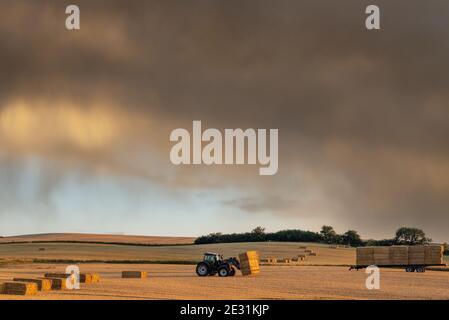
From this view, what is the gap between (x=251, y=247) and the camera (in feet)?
373

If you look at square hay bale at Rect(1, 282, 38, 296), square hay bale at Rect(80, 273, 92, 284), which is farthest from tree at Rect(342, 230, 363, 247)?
square hay bale at Rect(1, 282, 38, 296)

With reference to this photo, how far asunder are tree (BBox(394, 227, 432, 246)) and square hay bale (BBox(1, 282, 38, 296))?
117985 millimetres

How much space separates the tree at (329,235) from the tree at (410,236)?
42.2 feet

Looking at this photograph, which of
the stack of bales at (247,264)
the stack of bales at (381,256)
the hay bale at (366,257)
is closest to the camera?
the stack of bales at (247,264)

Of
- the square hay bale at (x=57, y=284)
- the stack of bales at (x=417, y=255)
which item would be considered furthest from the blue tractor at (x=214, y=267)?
the stack of bales at (x=417, y=255)

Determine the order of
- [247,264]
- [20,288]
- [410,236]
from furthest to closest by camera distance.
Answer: [410,236] → [247,264] → [20,288]

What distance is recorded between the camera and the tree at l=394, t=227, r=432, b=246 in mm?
136750

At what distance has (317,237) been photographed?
140m

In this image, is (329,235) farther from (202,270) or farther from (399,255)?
(202,270)

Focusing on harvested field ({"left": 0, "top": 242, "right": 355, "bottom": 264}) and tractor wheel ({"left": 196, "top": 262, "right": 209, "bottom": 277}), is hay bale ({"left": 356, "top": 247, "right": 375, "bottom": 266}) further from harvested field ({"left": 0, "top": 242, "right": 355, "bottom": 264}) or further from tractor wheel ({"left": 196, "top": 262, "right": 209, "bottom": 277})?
harvested field ({"left": 0, "top": 242, "right": 355, "bottom": 264})

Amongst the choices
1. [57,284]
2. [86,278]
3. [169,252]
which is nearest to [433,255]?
[86,278]

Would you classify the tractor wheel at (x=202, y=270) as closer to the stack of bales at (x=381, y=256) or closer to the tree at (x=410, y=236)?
the stack of bales at (x=381, y=256)

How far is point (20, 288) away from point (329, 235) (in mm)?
119543

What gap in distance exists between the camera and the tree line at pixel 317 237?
135 metres
